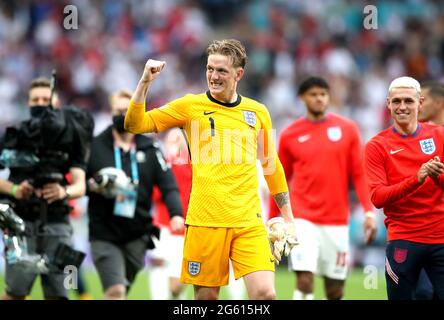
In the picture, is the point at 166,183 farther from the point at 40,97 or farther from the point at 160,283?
the point at 160,283

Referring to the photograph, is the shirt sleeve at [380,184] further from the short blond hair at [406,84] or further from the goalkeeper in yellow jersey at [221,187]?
the goalkeeper in yellow jersey at [221,187]

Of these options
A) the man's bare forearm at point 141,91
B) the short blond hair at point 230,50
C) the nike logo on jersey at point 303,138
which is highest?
the short blond hair at point 230,50

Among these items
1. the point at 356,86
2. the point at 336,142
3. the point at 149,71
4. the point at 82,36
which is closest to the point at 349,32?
the point at 356,86

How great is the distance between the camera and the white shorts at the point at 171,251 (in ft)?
35.9

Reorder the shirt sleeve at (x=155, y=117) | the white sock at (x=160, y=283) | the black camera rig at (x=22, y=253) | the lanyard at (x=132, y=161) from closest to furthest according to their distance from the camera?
the shirt sleeve at (x=155, y=117) < the black camera rig at (x=22, y=253) < the lanyard at (x=132, y=161) < the white sock at (x=160, y=283)

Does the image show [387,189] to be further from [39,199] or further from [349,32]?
[349,32]

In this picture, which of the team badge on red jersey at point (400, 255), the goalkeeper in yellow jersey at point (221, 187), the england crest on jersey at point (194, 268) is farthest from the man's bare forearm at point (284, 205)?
the team badge on red jersey at point (400, 255)

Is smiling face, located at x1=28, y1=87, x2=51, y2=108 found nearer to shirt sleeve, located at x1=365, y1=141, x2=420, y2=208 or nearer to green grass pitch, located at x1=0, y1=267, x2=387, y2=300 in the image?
shirt sleeve, located at x1=365, y1=141, x2=420, y2=208

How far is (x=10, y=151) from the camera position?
28.7ft

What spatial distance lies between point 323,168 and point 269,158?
280 centimetres

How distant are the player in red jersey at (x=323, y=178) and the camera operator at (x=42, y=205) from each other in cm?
223

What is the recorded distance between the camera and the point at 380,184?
7.48 metres
